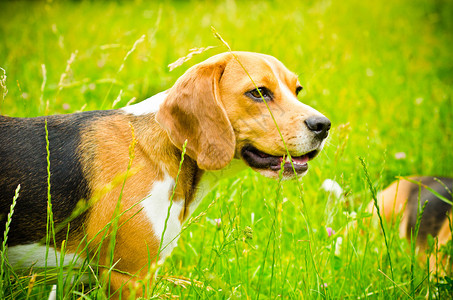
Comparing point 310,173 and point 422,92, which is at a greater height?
point 310,173

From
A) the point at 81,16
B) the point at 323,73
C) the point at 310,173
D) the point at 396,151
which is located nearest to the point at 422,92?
the point at 323,73

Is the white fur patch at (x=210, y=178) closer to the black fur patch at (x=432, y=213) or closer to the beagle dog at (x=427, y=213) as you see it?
the beagle dog at (x=427, y=213)

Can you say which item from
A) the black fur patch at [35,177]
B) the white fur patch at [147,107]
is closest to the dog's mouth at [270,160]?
the white fur patch at [147,107]

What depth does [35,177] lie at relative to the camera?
94.3 inches

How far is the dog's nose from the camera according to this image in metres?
2.55

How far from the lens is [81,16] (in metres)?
9.62

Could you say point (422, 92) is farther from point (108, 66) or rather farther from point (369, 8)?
point (369, 8)

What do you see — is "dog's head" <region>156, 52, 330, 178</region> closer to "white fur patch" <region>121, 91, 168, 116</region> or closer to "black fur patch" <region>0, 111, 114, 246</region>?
"white fur patch" <region>121, 91, 168, 116</region>

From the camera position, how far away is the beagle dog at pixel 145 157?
2.37 meters

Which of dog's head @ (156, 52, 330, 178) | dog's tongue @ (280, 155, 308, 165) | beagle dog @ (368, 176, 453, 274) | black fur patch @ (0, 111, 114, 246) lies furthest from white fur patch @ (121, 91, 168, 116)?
beagle dog @ (368, 176, 453, 274)

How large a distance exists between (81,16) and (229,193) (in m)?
7.51

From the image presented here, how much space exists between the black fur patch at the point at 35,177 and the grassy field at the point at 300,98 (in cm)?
28

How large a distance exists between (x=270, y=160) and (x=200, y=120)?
0.50 metres

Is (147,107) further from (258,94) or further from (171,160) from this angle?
(258,94)
